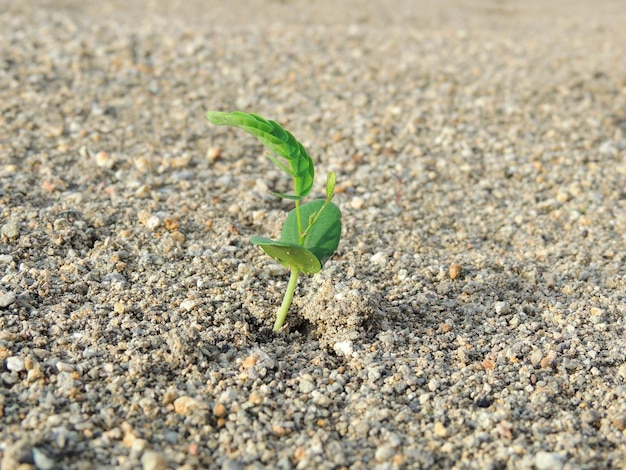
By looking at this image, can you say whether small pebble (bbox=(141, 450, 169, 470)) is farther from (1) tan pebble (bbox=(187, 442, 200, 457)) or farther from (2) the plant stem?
(2) the plant stem

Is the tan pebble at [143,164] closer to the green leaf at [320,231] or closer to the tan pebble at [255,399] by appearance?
the green leaf at [320,231]

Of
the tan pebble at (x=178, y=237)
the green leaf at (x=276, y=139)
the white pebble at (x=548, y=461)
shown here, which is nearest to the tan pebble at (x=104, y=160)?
the tan pebble at (x=178, y=237)

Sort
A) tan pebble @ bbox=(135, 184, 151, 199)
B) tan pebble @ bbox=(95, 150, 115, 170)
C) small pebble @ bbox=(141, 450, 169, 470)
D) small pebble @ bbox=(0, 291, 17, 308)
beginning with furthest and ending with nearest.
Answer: tan pebble @ bbox=(95, 150, 115, 170), tan pebble @ bbox=(135, 184, 151, 199), small pebble @ bbox=(0, 291, 17, 308), small pebble @ bbox=(141, 450, 169, 470)

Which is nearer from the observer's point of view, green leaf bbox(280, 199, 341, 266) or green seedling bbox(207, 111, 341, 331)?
green seedling bbox(207, 111, 341, 331)

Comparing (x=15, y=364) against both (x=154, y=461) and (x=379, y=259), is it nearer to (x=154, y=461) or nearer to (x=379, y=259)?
(x=154, y=461)

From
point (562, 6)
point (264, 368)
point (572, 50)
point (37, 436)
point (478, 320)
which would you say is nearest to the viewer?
point (37, 436)

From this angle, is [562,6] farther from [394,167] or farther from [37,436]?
[37,436]

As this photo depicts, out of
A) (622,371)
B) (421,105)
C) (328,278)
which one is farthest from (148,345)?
(421,105)

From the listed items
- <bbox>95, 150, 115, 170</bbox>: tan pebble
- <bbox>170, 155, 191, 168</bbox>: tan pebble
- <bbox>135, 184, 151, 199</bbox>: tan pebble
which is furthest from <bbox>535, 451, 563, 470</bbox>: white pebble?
<bbox>95, 150, 115, 170</bbox>: tan pebble
